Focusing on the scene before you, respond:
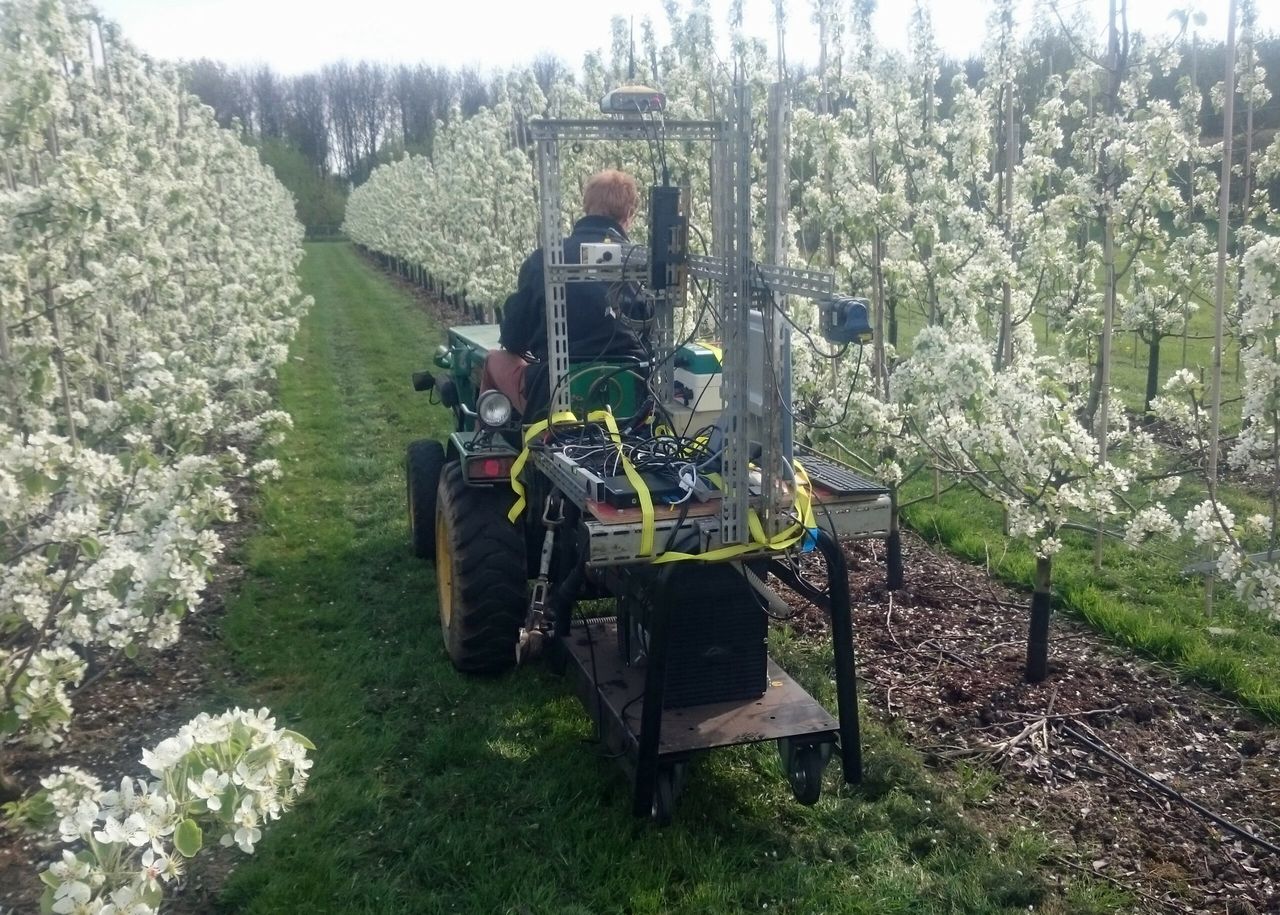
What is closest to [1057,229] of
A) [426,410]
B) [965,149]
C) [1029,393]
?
[965,149]

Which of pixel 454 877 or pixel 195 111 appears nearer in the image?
pixel 454 877

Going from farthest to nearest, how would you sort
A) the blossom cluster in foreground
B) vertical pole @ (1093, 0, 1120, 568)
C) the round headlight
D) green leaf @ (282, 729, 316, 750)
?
vertical pole @ (1093, 0, 1120, 568), the round headlight, green leaf @ (282, 729, 316, 750), the blossom cluster in foreground

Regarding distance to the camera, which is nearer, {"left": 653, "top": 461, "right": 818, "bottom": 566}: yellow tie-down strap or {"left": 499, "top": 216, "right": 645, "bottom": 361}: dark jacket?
{"left": 653, "top": 461, "right": 818, "bottom": 566}: yellow tie-down strap

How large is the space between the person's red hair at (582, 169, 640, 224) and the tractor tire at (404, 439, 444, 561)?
197 cm

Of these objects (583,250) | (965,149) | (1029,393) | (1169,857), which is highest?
(965,149)

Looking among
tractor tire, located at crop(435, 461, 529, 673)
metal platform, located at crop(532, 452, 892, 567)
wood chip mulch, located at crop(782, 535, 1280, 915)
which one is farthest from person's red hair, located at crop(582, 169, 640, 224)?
wood chip mulch, located at crop(782, 535, 1280, 915)

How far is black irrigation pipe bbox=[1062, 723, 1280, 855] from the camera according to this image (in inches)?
139

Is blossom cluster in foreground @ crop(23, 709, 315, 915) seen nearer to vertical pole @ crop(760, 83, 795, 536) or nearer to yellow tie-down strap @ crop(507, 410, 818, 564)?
yellow tie-down strap @ crop(507, 410, 818, 564)

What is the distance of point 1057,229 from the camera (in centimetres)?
587

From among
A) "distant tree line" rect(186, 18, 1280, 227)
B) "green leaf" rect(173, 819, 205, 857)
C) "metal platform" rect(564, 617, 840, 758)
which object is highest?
"distant tree line" rect(186, 18, 1280, 227)

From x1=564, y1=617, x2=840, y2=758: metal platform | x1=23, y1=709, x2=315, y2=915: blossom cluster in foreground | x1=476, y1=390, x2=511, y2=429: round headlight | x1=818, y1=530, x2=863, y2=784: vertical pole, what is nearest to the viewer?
x1=23, y1=709, x2=315, y2=915: blossom cluster in foreground

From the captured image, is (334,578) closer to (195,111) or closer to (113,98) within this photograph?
(113,98)

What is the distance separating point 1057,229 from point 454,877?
15.5ft

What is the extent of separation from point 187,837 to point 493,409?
9.97ft
